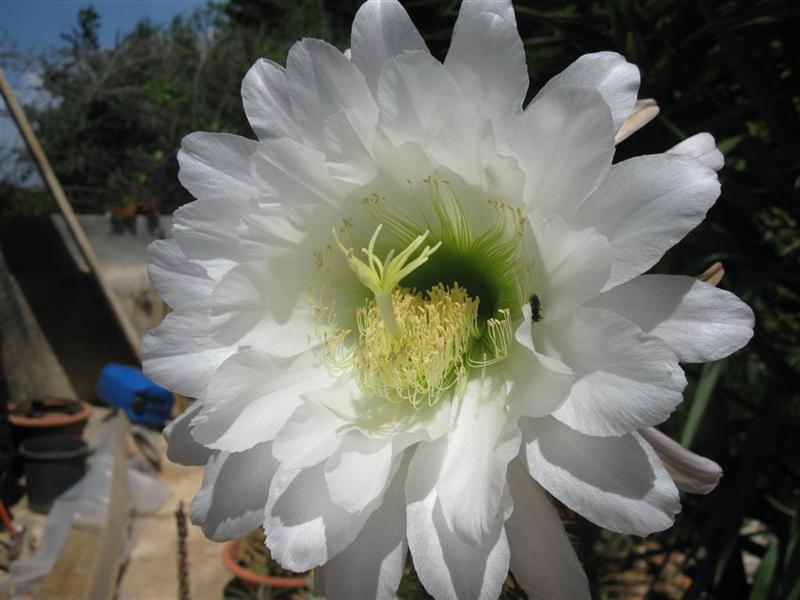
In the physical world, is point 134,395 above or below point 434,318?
below

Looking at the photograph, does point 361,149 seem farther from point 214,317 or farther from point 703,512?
point 703,512

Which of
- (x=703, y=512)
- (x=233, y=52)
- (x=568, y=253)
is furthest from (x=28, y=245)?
(x=568, y=253)

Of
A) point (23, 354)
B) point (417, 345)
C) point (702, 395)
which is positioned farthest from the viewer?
point (23, 354)

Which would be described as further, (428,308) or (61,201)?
(61,201)

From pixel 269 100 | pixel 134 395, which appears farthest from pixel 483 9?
pixel 134 395

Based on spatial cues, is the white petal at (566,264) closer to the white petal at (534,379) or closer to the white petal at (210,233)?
the white petal at (534,379)

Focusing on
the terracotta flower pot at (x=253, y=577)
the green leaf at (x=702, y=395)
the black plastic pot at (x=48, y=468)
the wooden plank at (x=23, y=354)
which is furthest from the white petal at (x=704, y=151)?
the wooden plank at (x=23, y=354)

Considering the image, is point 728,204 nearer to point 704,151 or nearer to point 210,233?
point 704,151
